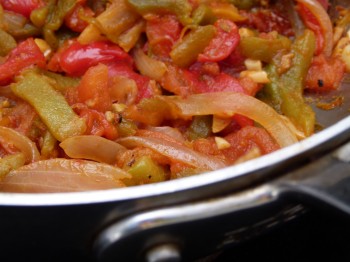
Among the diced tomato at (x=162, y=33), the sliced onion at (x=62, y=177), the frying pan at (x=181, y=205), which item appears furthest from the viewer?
the diced tomato at (x=162, y=33)

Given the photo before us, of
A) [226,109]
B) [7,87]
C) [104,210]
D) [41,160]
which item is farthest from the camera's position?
[7,87]

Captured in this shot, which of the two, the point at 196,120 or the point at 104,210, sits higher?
the point at 104,210

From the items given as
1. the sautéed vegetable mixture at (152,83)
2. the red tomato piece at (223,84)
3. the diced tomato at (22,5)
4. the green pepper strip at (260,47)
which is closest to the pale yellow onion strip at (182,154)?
the sautéed vegetable mixture at (152,83)

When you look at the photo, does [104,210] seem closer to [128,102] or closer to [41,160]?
[41,160]

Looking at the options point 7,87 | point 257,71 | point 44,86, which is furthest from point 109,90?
point 257,71

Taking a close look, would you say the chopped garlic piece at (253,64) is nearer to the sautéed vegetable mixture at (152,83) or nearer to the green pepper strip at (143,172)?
the sautéed vegetable mixture at (152,83)

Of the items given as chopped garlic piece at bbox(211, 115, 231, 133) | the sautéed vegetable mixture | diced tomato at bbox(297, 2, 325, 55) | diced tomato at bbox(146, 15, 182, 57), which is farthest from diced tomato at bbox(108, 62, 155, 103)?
diced tomato at bbox(297, 2, 325, 55)
